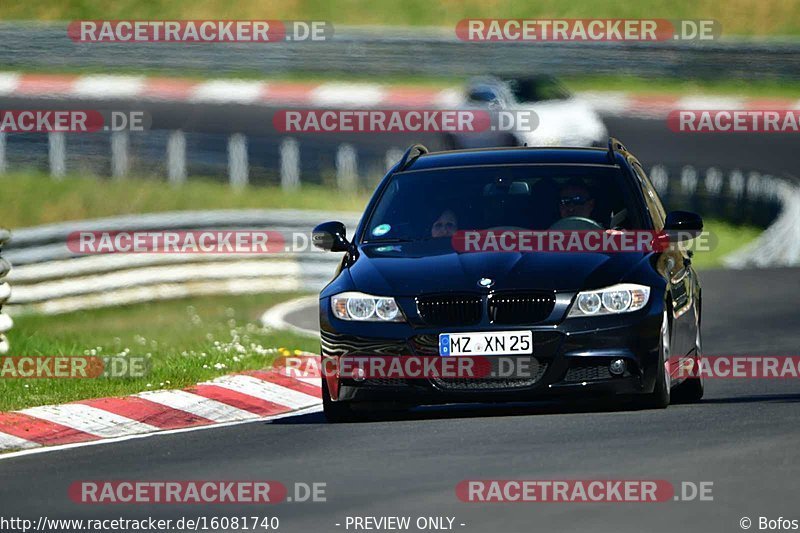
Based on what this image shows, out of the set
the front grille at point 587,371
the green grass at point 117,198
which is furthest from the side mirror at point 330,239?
the green grass at point 117,198

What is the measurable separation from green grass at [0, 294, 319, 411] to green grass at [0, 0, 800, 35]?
21060mm

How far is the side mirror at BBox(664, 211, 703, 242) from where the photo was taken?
11422 mm

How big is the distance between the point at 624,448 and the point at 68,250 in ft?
39.7

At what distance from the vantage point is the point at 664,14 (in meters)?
A: 41.2

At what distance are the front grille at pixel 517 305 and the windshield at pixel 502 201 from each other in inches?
36.4

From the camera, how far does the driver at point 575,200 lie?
38.0 ft

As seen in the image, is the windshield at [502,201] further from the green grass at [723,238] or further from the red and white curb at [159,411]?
the green grass at [723,238]

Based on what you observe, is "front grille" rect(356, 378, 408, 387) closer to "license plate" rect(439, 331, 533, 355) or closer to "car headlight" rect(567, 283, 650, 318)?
"license plate" rect(439, 331, 533, 355)

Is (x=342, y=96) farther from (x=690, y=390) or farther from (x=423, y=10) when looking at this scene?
(x=690, y=390)

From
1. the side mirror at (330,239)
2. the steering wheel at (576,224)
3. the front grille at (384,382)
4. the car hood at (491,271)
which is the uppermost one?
the steering wheel at (576,224)

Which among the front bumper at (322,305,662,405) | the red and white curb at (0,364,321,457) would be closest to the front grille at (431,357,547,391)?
the front bumper at (322,305,662,405)

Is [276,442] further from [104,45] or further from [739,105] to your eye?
[739,105]

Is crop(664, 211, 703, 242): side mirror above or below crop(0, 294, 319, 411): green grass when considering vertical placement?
above

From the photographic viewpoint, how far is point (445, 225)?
455 inches
